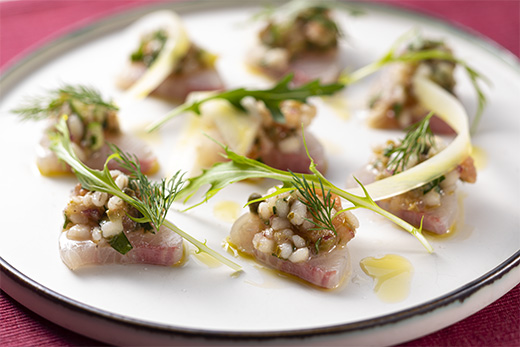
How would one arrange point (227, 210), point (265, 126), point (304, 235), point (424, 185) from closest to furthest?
point (304, 235) → point (424, 185) → point (227, 210) → point (265, 126)

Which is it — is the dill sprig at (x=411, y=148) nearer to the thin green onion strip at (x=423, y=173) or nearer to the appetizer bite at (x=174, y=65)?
the thin green onion strip at (x=423, y=173)

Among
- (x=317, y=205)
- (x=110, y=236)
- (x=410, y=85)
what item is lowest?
(x=410, y=85)

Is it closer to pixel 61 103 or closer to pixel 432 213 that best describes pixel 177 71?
pixel 61 103

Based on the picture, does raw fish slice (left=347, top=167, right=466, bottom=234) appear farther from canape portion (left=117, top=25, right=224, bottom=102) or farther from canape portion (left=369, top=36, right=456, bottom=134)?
canape portion (left=117, top=25, right=224, bottom=102)

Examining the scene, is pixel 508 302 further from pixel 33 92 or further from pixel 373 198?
pixel 33 92

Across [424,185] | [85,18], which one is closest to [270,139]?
[424,185]

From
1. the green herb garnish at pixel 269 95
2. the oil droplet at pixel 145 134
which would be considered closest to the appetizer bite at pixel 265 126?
the green herb garnish at pixel 269 95
